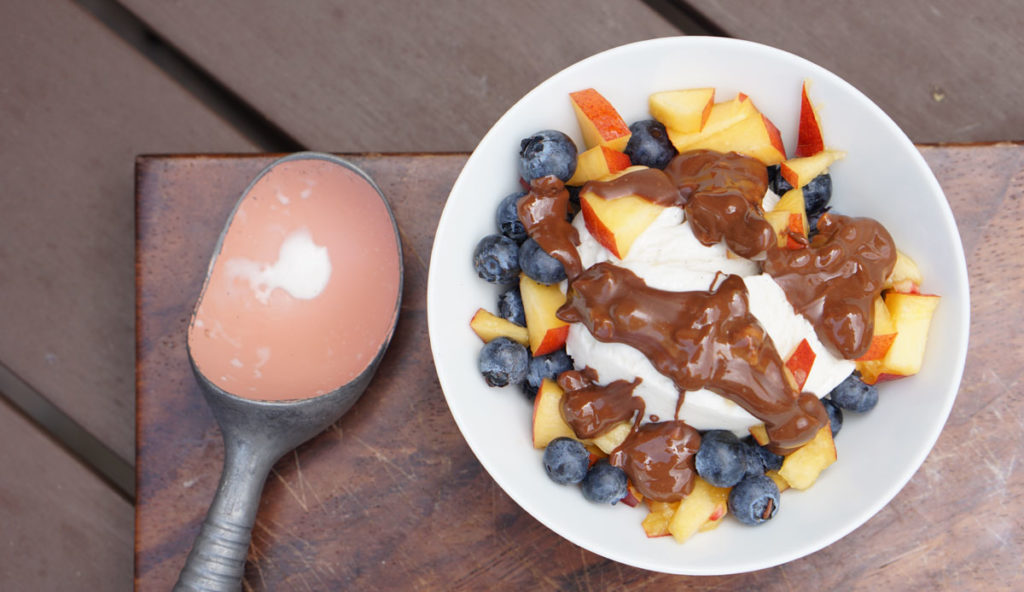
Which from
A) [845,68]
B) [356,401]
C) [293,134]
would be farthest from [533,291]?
[845,68]

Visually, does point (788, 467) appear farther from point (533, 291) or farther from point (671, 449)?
point (533, 291)

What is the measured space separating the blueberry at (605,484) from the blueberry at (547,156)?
436 millimetres

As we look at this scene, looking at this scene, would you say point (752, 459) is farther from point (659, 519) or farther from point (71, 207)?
point (71, 207)

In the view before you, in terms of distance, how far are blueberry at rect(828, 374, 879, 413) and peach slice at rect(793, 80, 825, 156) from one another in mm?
353

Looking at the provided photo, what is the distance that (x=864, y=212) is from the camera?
1238mm

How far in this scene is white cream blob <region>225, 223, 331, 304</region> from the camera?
1391 millimetres

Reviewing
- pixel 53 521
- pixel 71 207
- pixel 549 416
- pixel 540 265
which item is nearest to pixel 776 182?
pixel 540 265

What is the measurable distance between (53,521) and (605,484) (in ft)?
3.98

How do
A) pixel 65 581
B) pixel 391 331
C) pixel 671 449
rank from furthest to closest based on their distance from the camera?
pixel 65 581 → pixel 391 331 → pixel 671 449

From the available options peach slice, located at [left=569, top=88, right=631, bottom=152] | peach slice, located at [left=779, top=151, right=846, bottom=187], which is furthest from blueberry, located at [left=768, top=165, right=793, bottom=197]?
peach slice, located at [left=569, top=88, right=631, bottom=152]

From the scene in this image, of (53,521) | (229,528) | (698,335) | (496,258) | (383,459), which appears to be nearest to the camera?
(698,335)

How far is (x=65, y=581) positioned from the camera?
165cm

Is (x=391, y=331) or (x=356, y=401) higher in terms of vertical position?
(x=391, y=331)

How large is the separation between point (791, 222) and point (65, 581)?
158cm
